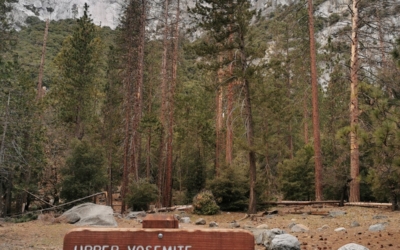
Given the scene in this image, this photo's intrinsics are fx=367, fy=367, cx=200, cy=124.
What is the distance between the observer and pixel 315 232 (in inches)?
359

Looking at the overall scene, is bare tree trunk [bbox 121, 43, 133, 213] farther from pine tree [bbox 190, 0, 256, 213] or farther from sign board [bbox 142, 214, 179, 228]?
sign board [bbox 142, 214, 179, 228]

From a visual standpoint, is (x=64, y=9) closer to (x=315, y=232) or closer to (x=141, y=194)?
(x=141, y=194)

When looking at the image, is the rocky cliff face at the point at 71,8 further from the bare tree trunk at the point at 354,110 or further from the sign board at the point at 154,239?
the sign board at the point at 154,239

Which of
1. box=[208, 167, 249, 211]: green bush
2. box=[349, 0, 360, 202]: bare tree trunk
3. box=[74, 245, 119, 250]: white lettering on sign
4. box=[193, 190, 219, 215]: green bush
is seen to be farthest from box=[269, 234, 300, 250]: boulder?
box=[208, 167, 249, 211]: green bush

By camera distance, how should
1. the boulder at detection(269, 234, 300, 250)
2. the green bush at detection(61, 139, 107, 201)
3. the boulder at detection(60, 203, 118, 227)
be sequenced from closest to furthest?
the boulder at detection(269, 234, 300, 250), the boulder at detection(60, 203, 118, 227), the green bush at detection(61, 139, 107, 201)

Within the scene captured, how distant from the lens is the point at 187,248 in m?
1.58

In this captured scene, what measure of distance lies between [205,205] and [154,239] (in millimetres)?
14375

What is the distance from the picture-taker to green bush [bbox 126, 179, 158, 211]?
58.6 ft

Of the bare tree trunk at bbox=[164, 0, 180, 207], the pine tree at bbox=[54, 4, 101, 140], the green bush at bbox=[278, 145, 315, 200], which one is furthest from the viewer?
the pine tree at bbox=[54, 4, 101, 140]

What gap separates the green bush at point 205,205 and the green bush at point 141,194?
2.97 meters

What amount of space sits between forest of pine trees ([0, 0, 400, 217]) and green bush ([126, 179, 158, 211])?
0.05 m

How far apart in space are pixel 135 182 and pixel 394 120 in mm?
13594

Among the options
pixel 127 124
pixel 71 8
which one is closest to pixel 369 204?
pixel 127 124

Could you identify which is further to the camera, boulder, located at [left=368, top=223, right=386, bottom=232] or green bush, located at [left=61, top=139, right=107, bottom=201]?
green bush, located at [left=61, top=139, right=107, bottom=201]
